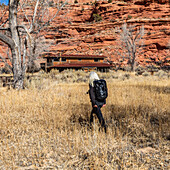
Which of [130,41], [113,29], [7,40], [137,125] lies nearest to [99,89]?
[137,125]

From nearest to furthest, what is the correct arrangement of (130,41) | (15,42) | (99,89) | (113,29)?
(99,89)
(15,42)
(130,41)
(113,29)

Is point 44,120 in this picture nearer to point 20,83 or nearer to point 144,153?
point 144,153

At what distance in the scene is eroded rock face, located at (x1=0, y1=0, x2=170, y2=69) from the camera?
4528cm

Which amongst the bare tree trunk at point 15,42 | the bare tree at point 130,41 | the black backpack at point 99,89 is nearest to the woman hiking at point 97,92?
the black backpack at point 99,89

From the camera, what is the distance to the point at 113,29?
171 feet

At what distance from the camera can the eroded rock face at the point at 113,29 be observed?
45.3 meters

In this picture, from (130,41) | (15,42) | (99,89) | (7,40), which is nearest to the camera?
(99,89)

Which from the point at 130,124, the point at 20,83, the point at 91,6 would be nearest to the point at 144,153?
the point at 130,124

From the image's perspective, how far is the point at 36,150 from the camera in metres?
2.36

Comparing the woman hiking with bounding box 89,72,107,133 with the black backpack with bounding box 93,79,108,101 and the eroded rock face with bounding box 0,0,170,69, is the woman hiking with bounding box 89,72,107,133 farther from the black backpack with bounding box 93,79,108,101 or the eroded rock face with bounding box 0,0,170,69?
the eroded rock face with bounding box 0,0,170,69

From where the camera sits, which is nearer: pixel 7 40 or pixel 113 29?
pixel 7 40

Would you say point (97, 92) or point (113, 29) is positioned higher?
point (113, 29)

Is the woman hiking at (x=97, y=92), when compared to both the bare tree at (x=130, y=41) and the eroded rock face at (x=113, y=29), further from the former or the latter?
the eroded rock face at (x=113, y=29)

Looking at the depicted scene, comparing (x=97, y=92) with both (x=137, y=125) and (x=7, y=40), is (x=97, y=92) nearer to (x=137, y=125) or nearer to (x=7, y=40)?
(x=137, y=125)
